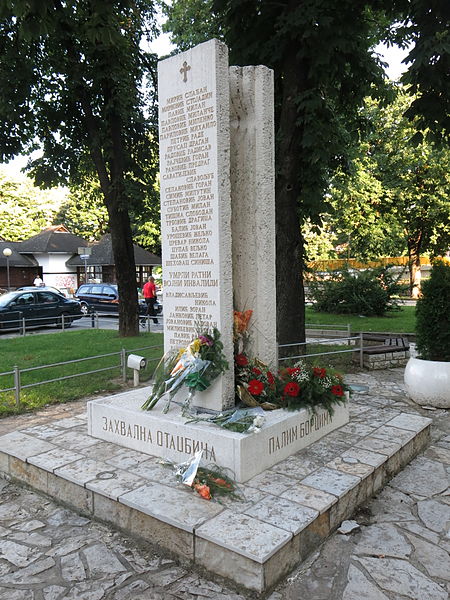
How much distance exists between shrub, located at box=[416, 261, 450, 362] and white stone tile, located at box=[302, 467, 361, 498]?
3537mm

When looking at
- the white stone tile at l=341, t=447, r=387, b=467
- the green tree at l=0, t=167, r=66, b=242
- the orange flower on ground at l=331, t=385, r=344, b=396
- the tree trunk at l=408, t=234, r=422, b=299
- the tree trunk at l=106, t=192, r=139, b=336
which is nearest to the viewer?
the white stone tile at l=341, t=447, r=387, b=467

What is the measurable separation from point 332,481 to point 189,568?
1.44 metres

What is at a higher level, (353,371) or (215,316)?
(215,316)

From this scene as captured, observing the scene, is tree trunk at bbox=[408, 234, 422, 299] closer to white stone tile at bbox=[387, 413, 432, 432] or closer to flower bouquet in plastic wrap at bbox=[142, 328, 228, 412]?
white stone tile at bbox=[387, 413, 432, 432]

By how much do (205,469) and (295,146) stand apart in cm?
701

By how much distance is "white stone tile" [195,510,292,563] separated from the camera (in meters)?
3.18

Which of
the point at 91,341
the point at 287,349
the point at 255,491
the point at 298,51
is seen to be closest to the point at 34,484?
the point at 255,491

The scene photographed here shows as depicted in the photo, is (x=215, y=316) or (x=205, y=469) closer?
(x=205, y=469)

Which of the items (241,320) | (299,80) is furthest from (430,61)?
(241,320)

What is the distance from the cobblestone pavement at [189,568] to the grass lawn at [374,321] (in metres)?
9.55

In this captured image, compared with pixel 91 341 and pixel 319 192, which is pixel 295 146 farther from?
pixel 91 341

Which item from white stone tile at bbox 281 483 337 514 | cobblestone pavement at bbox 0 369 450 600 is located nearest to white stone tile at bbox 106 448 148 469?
cobblestone pavement at bbox 0 369 450 600

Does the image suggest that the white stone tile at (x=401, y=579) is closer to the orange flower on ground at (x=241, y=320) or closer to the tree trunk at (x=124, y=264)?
the orange flower on ground at (x=241, y=320)

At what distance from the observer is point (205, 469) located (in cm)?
427
